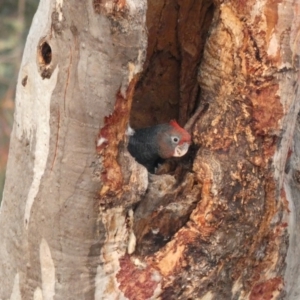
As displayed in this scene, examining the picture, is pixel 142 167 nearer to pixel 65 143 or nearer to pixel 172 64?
pixel 65 143

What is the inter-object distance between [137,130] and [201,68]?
25 cm

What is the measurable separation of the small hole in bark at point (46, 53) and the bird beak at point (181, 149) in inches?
16.4

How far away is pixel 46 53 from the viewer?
1.24 meters

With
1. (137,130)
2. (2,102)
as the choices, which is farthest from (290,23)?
(2,102)

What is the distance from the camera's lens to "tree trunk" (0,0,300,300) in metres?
1.18

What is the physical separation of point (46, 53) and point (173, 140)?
411 mm

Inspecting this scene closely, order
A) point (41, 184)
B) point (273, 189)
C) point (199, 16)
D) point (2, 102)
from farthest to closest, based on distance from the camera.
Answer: point (2, 102)
point (199, 16)
point (273, 189)
point (41, 184)

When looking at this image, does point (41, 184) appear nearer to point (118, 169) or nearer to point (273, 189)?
point (118, 169)

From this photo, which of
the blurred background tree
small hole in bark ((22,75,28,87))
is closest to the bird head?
small hole in bark ((22,75,28,87))

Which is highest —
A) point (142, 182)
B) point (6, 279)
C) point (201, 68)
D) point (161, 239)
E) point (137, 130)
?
point (201, 68)

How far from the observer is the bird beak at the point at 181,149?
147 centimetres

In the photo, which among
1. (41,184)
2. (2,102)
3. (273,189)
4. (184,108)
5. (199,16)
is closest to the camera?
(41,184)

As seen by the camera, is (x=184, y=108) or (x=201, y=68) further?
(x=184, y=108)

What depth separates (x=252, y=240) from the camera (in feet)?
4.75
